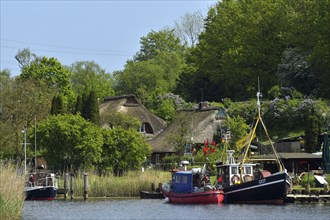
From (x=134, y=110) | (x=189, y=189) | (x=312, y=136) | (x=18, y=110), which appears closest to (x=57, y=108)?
(x=18, y=110)

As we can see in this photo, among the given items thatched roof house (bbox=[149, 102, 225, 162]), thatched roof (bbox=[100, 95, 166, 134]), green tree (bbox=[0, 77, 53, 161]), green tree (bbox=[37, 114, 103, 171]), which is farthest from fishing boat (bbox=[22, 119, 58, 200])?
thatched roof (bbox=[100, 95, 166, 134])

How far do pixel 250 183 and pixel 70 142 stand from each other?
21877 mm

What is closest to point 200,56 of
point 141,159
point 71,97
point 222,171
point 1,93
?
point 71,97

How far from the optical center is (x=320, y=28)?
97062 millimetres

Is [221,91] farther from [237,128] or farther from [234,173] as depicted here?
[234,173]

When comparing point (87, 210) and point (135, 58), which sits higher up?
point (135, 58)

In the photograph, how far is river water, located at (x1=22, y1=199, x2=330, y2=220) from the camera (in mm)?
54219

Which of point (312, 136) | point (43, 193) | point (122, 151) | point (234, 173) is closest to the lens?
point (234, 173)

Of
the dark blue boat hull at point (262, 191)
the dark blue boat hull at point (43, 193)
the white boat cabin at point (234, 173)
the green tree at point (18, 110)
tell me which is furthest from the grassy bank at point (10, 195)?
the green tree at point (18, 110)

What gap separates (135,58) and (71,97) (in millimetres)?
42115

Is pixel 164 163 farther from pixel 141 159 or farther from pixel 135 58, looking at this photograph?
pixel 135 58

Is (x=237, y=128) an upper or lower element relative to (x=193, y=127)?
lower

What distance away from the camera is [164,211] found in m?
60.1

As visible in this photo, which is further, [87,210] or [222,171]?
[222,171]
